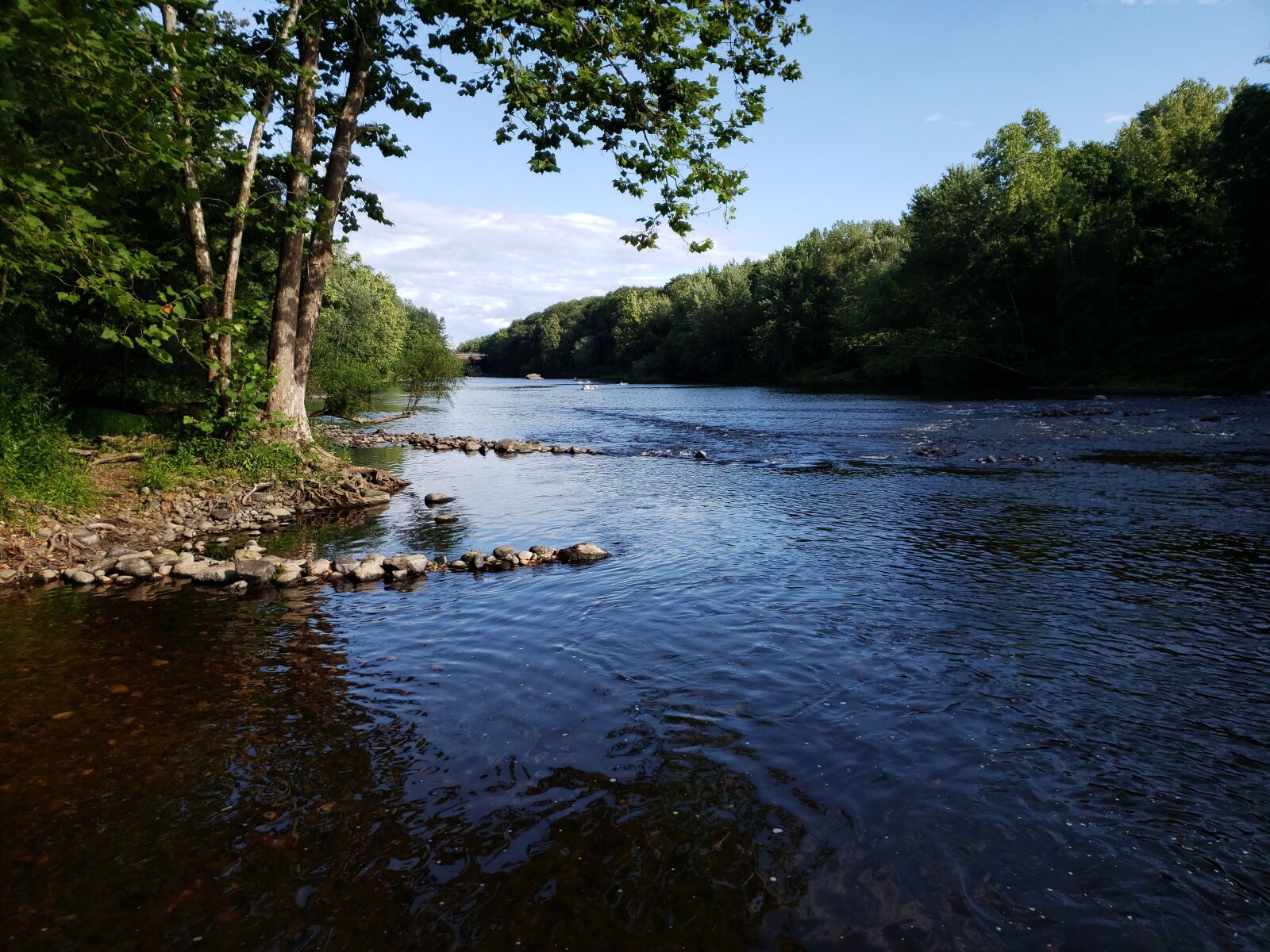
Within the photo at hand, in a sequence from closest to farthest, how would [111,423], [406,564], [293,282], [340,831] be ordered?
[340,831]
[406,564]
[111,423]
[293,282]

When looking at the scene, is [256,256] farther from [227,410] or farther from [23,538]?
[23,538]

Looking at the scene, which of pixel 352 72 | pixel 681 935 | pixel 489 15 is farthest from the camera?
pixel 352 72

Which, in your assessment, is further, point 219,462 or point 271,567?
point 219,462

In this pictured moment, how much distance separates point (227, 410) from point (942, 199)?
78143 millimetres

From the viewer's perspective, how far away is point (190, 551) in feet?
44.7

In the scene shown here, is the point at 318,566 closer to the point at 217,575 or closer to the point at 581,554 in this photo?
the point at 217,575

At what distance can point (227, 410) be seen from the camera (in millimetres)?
17531

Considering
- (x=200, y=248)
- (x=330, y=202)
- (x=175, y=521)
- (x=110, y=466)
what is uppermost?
(x=330, y=202)

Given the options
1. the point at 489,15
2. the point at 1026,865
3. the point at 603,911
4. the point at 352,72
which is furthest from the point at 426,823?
the point at 352,72

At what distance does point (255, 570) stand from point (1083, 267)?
7333 cm

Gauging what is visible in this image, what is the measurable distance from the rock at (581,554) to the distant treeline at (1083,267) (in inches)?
2130

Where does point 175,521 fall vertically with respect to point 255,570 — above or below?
above

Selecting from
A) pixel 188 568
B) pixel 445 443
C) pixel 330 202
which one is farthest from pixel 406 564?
pixel 445 443

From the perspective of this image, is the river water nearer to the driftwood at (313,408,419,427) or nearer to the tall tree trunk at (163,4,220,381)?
the tall tree trunk at (163,4,220,381)
